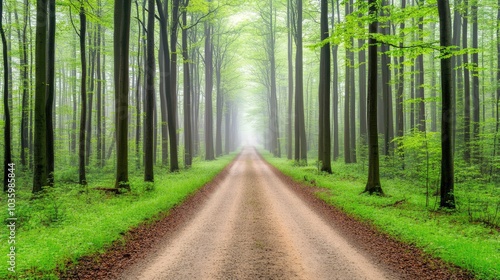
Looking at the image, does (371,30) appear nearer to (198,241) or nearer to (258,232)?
(258,232)

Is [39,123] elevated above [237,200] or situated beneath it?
elevated above

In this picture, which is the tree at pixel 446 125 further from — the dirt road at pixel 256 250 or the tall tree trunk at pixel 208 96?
the tall tree trunk at pixel 208 96

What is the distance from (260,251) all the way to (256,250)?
0.10m

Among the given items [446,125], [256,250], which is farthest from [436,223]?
[256,250]

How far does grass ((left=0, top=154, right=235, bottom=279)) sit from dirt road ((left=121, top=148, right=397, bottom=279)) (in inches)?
46.7

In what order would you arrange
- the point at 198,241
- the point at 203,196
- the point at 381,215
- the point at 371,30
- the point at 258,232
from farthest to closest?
1. the point at 203,196
2. the point at 371,30
3. the point at 381,215
4. the point at 258,232
5. the point at 198,241

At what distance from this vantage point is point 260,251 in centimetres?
631

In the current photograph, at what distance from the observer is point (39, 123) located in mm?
9227

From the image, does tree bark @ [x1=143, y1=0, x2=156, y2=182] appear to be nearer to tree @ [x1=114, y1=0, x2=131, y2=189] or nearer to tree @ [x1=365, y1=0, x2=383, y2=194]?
tree @ [x1=114, y1=0, x2=131, y2=189]

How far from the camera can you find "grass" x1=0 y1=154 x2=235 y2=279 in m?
5.03

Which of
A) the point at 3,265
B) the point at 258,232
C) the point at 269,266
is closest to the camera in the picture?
the point at 3,265

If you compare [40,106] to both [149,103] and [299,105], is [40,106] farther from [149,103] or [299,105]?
[299,105]

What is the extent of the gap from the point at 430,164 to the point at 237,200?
310 inches

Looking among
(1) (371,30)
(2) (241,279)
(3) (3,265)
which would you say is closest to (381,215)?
(2) (241,279)
